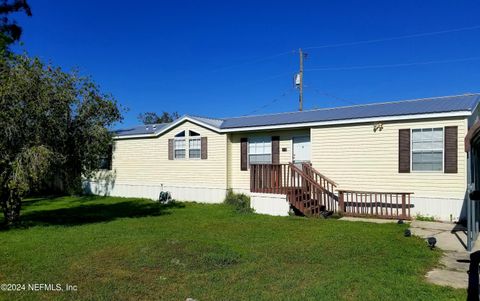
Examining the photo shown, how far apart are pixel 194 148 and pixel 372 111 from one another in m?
7.10

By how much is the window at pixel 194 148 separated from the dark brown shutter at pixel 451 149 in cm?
876

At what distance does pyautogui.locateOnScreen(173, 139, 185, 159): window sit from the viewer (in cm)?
1522

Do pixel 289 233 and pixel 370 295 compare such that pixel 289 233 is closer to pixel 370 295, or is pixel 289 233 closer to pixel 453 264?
pixel 453 264

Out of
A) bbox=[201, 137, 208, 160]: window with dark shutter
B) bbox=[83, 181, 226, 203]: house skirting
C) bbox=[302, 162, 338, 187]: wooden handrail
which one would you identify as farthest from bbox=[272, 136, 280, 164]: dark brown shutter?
bbox=[201, 137, 208, 160]: window with dark shutter

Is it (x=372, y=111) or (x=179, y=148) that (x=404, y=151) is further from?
(x=179, y=148)

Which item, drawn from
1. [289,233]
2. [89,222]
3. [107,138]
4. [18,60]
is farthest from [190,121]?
[289,233]

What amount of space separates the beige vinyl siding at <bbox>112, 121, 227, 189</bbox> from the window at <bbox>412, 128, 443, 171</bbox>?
668 cm

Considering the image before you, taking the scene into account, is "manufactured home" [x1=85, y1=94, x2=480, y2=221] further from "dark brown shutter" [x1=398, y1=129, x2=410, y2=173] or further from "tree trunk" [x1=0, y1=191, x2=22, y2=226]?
"tree trunk" [x1=0, y1=191, x2=22, y2=226]

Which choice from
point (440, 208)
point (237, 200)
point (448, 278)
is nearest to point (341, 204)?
point (440, 208)

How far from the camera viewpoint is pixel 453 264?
5.55m

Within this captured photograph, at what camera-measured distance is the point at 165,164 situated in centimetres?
1580

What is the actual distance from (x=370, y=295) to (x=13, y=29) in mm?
21932

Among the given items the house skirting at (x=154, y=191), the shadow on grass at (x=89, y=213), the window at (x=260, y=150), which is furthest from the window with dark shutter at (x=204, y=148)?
the shadow on grass at (x=89, y=213)

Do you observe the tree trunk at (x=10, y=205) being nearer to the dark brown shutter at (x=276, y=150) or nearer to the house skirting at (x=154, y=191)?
the house skirting at (x=154, y=191)
